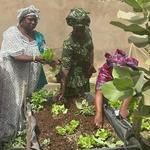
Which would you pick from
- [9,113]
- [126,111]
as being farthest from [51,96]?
[126,111]

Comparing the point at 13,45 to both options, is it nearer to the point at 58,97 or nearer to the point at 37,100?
the point at 37,100

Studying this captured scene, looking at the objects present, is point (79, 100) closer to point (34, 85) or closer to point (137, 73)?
point (34, 85)

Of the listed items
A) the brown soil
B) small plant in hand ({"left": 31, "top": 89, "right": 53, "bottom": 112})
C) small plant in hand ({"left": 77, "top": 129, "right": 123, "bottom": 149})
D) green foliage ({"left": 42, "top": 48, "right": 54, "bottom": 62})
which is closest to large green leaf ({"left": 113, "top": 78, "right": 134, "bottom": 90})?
small plant in hand ({"left": 77, "top": 129, "right": 123, "bottom": 149})

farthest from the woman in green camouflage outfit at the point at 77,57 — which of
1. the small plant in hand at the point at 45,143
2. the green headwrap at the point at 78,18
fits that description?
the small plant in hand at the point at 45,143

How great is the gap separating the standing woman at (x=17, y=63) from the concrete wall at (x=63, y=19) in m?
3.43

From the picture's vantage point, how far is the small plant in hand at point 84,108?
532cm

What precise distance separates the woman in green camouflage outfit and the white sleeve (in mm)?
484

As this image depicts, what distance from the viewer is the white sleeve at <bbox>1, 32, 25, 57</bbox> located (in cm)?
521

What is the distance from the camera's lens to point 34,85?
18.5 feet

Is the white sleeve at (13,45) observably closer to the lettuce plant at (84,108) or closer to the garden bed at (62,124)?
the garden bed at (62,124)

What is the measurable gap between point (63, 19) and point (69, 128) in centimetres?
422

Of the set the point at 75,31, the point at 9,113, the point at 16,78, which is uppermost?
the point at 75,31

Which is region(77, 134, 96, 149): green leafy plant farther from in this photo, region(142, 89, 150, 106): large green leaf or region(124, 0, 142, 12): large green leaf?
region(124, 0, 142, 12): large green leaf

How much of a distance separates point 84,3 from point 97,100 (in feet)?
13.1
